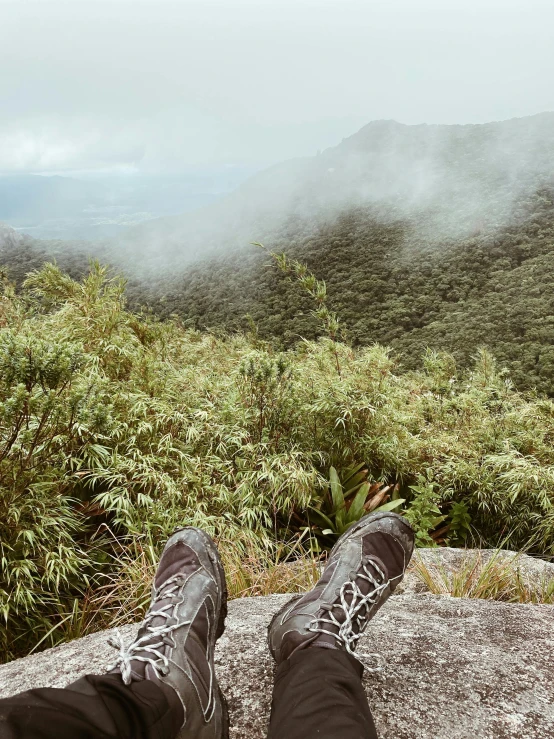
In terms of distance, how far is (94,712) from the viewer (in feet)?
2.54

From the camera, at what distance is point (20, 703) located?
0.71 meters

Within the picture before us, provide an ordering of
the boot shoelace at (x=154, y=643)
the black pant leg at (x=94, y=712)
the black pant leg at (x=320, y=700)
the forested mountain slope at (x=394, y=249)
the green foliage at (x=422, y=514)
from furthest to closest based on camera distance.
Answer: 1. the forested mountain slope at (x=394, y=249)
2. the green foliage at (x=422, y=514)
3. the boot shoelace at (x=154, y=643)
4. the black pant leg at (x=320, y=700)
5. the black pant leg at (x=94, y=712)

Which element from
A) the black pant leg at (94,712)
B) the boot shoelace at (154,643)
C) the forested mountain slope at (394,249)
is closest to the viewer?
the black pant leg at (94,712)

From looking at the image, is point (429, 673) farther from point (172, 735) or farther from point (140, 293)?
point (140, 293)

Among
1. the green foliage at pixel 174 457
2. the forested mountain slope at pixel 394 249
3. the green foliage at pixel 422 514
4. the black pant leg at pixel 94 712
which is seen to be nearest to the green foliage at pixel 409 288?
the forested mountain slope at pixel 394 249

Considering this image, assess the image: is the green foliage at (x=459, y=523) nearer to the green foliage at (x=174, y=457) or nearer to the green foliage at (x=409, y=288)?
the green foliage at (x=174, y=457)

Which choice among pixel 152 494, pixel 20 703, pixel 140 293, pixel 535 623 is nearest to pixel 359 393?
pixel 152 494

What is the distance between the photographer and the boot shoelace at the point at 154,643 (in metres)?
0.95

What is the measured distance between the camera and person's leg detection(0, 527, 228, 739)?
0.73 meters

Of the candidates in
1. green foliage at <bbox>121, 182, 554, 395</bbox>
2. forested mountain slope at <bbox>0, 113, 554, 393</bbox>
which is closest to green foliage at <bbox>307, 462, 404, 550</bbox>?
forested mountain slope at <bbox>0, 113, 554, 393</bbox>

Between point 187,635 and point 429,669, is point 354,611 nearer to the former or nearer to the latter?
point 429,669

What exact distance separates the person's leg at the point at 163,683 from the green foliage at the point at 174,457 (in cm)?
65

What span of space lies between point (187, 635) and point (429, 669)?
0.60 meters

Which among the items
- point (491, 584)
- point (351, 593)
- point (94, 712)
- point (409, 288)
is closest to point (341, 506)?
point (491, 584)
